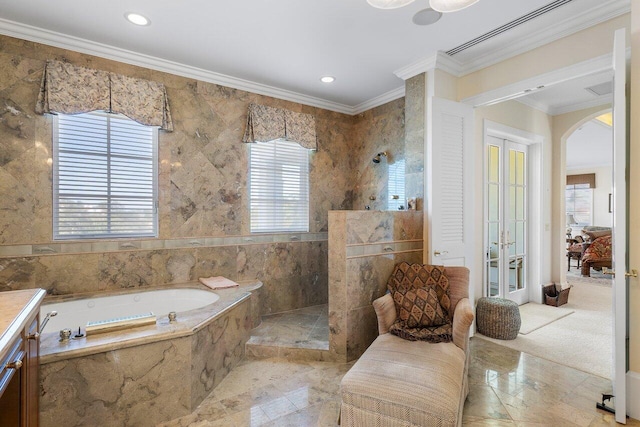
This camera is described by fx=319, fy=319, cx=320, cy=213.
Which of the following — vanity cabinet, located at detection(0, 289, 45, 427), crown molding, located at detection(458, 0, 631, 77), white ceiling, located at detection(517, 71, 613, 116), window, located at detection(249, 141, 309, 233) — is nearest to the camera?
vanity cabinet, located at detection(0, 289, 45, 427)

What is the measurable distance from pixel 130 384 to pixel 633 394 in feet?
A: 10.3

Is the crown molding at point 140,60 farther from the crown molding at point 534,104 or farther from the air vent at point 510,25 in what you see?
the crown molding at point 534,104

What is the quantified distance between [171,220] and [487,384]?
10.4ft

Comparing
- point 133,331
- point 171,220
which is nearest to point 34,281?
point 171,220

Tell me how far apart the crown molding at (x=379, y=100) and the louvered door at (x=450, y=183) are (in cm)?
92

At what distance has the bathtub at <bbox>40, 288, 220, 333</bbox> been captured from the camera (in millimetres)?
2596

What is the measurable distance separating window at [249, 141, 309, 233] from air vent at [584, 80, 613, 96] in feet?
11.6

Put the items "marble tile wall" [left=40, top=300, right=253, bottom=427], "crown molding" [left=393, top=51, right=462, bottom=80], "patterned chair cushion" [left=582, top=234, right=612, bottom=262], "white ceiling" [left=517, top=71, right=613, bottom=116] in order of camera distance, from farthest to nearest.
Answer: "patterned chair cushion" [left=582, top=234, right=612, bottom=262], "white ceiling" [left=517, top=71, right=613, bottom=116], "crown molding" [left=393, top=51, right=462, bottom=80], "marble tile wall" [left=40, top=300, right=253, bottom=427]

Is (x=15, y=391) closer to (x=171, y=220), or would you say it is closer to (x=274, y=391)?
(x=274, y=391)

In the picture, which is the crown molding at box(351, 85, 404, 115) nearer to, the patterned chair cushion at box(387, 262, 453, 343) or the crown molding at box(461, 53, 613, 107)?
the crown molding at box(461, 53, 613, 107)

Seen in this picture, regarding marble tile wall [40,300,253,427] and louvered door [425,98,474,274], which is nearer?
marble tile wall [40,300,253,427]

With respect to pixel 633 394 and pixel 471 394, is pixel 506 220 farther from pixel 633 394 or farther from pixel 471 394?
pixel 471 394

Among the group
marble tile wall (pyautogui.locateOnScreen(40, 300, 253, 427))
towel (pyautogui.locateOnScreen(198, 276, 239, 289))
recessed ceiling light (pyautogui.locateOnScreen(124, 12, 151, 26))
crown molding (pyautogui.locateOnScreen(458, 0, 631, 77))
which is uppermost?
recessed ceiling light (pyautogui.locateOnScreen(124, 12, 151, 26))

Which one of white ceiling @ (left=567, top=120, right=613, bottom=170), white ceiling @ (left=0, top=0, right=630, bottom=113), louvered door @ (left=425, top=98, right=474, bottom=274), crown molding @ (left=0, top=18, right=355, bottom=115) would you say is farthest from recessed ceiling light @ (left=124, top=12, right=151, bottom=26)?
white ceiling @ (left=567, top=120, right=613, bottom=170)
